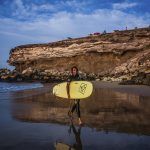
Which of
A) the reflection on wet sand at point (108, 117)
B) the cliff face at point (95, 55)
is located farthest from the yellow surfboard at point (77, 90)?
the cliff face at point (95, 55)

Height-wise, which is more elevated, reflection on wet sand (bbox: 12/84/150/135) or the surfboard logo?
the surfboard logo

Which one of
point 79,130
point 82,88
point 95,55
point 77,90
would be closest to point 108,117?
point 82,88

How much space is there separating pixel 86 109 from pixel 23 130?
4.18m

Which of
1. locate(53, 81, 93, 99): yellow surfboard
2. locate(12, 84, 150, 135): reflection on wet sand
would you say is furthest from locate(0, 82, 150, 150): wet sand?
locate(53, 81, 93, 99): yellow surfboard

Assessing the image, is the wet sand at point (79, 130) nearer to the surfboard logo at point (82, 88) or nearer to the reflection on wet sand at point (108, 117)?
the reflection on wet sand at point (108, 117)

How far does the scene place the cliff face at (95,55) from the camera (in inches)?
1451

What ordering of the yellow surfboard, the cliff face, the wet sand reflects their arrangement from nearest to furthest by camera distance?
the wet sand, the yellow surfboard, the cliff face

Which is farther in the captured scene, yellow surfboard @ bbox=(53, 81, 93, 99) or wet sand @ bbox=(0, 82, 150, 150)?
yellow surfboard @ bbox=(53, 81, 93, 99)

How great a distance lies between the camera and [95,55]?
136ft

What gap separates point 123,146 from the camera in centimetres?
588

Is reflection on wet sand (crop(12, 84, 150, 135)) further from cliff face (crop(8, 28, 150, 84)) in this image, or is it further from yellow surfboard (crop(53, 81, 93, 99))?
cliff face (crop(8, 28, 150, 84))

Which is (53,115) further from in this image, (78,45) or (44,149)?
(78,45)

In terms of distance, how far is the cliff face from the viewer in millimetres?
36844

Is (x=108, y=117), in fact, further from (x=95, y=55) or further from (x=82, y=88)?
(x=95, y=55)
